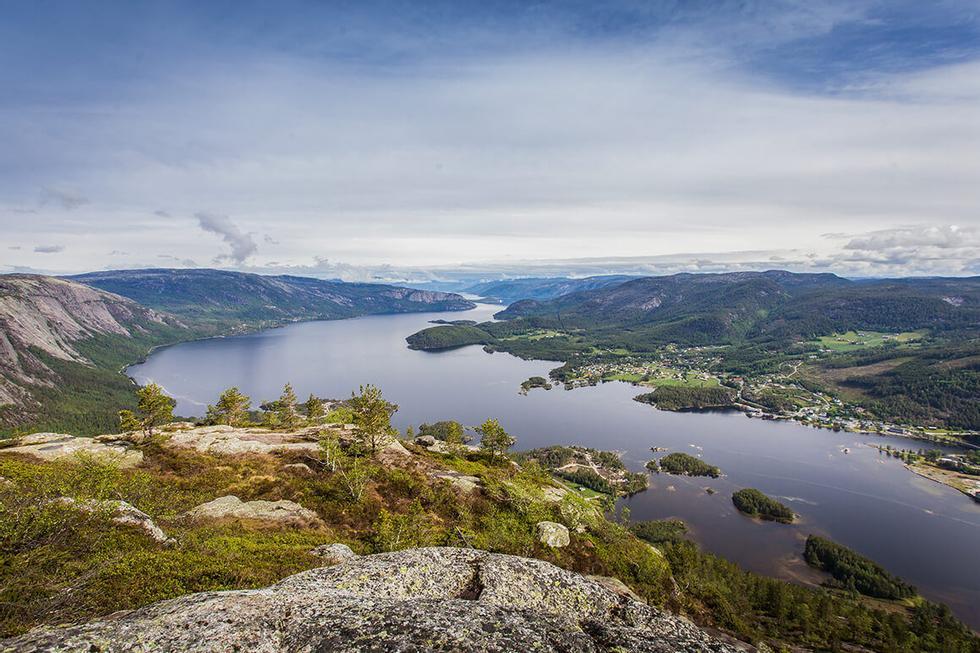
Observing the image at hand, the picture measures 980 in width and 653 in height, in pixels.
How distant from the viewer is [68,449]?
40.6 metres

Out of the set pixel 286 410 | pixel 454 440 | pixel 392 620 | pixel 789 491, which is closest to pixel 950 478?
pixel 789 491

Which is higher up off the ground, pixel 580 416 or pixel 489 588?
pixel 489 588

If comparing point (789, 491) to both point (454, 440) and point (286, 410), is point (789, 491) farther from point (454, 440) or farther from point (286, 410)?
point (286, 410)

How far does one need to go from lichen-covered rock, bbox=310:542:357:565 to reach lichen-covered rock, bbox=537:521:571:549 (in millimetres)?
15180

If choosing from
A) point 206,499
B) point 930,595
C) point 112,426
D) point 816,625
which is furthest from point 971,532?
point 112,426

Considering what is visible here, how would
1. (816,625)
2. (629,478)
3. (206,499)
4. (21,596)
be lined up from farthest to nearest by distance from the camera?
(629,478), (816,625), (206,499), (21,596)

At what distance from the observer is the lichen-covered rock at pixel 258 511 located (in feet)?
104

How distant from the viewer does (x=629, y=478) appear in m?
129

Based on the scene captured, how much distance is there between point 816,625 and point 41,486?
3271 inches

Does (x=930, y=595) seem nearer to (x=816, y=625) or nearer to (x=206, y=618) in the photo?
(x=816, y=625)

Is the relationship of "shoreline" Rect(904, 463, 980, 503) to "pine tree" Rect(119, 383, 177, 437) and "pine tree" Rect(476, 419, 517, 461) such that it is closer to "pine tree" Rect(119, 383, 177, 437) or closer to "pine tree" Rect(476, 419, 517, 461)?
"pine tree" Rect(476, 419, 517, 461)

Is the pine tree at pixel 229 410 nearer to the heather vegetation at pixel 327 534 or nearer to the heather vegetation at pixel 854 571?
the heather vegetation at pixel 327 534

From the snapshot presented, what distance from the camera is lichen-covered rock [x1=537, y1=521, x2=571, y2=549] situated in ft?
102

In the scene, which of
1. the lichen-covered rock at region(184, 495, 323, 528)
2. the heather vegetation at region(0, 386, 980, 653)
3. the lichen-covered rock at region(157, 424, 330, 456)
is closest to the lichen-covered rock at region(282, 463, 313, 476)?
the heather vegetation at region(0, 386, 980, 653)
